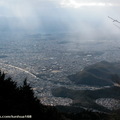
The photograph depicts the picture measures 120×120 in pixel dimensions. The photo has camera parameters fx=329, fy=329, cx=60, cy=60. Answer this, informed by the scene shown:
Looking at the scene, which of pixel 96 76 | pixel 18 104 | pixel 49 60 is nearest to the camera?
pixel 18 104

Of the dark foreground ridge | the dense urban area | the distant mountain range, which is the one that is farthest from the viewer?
the distant mountain range

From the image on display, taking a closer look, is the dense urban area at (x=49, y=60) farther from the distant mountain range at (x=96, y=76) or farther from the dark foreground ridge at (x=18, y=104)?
the dark foreground ridge at (x=18, y=104)

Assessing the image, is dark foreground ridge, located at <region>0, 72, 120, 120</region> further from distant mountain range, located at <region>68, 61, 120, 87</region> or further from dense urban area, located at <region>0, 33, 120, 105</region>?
distant mountain range, located at <region>68, 61, 120, 87</region>

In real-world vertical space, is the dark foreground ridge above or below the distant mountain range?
above

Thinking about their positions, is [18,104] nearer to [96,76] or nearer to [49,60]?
[96,76]

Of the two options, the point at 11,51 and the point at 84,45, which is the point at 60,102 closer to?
the point at 11,51

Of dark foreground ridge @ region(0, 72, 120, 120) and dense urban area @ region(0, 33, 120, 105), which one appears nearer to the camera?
dark foreground ridge @ region(0, 72, 120, 120)

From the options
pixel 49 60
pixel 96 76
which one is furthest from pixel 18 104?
pixel 49 60

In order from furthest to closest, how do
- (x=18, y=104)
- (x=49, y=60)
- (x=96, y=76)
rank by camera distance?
1. (x=49, y=60)
2. (x=96, y=76)
3. (x=18, y=104)

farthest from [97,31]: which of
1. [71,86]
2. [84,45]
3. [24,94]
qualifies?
[24,94]

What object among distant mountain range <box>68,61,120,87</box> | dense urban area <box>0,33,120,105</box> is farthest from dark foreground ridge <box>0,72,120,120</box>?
distant mountain range <box>68,61,120,87</box>

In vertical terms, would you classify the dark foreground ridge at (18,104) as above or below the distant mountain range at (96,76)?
above

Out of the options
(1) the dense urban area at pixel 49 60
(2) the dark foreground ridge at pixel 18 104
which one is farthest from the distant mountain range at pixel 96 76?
(2) the dark foreground ridge at pixel 18 104
